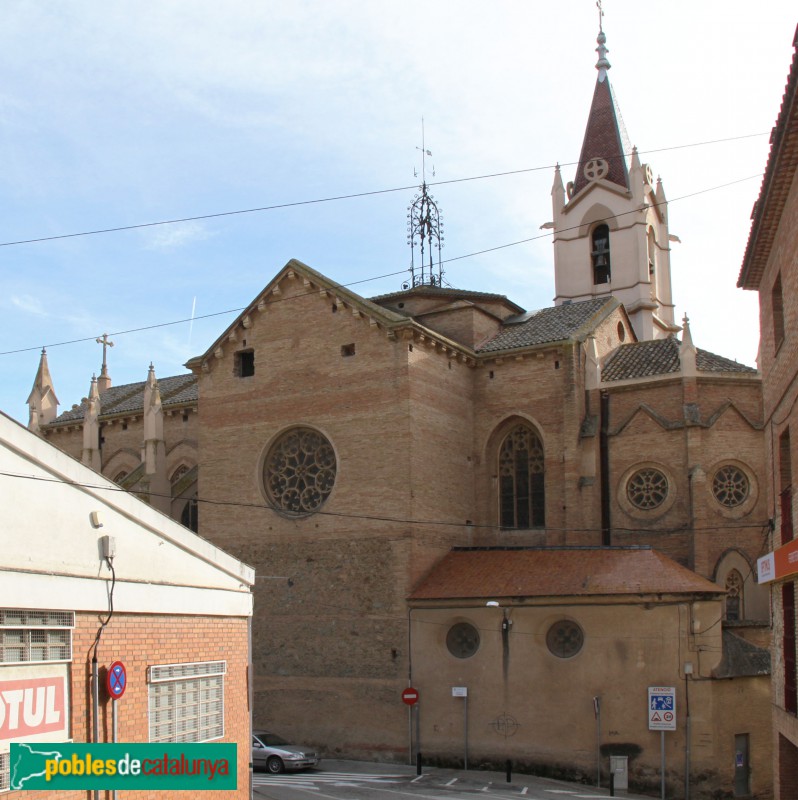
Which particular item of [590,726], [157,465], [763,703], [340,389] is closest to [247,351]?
[340,389]

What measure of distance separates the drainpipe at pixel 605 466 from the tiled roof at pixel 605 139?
19927 mm

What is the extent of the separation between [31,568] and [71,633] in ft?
3.48

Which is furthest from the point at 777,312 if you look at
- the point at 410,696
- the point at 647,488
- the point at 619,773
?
the point at 410,696

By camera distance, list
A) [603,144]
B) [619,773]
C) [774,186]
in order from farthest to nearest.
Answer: [603,144]
[619,773]
[774,186]

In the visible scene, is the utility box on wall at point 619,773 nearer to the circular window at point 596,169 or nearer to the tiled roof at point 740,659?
the tiled roof at point 740,659

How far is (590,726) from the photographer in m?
25.3

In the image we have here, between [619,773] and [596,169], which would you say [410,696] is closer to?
[619,773]

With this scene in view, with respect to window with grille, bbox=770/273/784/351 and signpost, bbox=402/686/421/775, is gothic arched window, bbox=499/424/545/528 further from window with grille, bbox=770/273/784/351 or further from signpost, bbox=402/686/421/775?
window with grille, bbox=770/273/784/351

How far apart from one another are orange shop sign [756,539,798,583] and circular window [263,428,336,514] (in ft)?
50.7

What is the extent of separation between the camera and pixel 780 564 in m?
16.6

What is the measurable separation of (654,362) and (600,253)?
1664 centimetres

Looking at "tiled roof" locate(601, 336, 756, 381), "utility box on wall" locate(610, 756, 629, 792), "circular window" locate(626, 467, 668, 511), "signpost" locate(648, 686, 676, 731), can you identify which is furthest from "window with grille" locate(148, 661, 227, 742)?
"tiled roof" locate(601, 336, 756, 381)

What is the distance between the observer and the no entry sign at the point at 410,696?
89.9ft

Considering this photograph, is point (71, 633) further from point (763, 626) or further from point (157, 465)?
point (157, 465)
